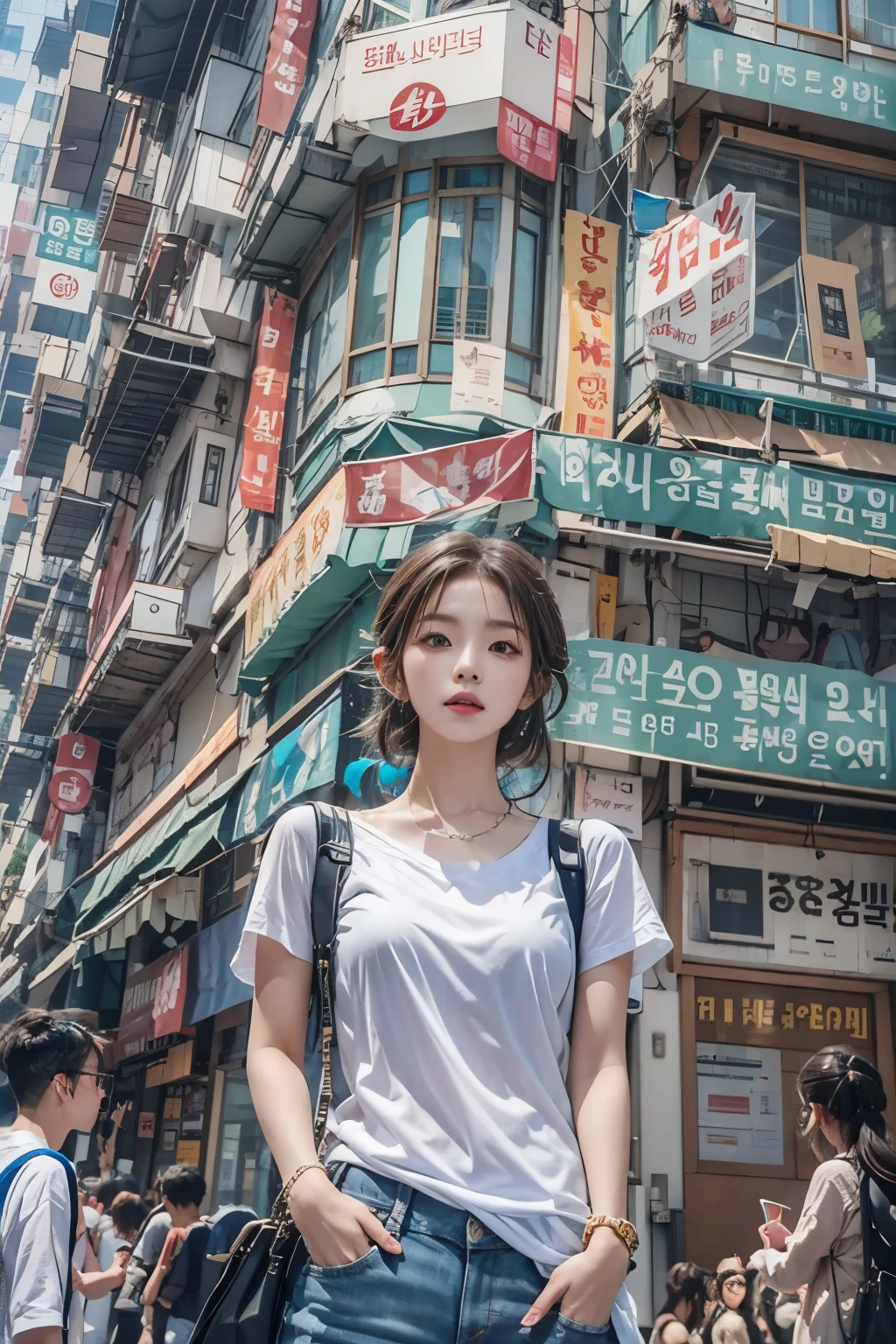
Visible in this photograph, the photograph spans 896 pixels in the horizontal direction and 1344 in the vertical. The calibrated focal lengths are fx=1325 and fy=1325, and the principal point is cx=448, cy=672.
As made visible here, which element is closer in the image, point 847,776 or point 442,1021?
point 442,1021

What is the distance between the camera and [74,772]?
24234 mm

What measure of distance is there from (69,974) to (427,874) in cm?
2206

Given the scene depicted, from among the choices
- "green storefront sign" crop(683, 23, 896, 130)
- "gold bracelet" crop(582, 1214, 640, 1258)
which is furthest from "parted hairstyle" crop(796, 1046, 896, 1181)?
"green storefront sign" crop(683, 23, 896, 130)

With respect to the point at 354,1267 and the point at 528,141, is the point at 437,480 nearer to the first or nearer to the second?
the point at 528,141

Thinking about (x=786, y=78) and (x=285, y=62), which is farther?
(x=285, y=62)

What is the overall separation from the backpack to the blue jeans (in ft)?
6.88

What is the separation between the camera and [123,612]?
1802cm

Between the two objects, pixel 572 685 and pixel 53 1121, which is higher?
pixel 572 685

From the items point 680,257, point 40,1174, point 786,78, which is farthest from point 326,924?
point 786,78

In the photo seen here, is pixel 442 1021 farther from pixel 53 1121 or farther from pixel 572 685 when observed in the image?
pixel 572 685

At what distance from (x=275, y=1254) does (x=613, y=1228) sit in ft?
1.63

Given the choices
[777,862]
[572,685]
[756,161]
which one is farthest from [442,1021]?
[756,161]

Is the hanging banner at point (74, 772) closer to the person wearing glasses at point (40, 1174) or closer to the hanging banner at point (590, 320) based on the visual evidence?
the hanging banner at point (590, 320)

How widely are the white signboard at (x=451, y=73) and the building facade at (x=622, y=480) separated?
0.03 metres
